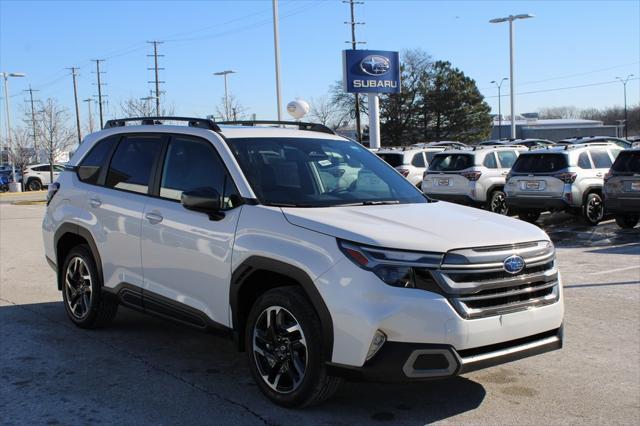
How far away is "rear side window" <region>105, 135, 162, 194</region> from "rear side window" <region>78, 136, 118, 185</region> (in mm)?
180

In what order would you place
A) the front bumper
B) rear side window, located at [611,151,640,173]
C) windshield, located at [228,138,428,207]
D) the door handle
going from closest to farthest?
the front bumper, windshield, located at [228,138,428,207], the door handle, rear side window, located at [611,151,640,173]

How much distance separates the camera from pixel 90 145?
645cm

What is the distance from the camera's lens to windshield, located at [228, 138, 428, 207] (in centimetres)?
471

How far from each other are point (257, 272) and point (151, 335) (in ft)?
7.04

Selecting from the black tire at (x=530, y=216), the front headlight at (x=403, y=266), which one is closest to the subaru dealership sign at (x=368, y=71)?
the black tire at (x=530, y=216)

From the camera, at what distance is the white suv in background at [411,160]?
1991 centimetres

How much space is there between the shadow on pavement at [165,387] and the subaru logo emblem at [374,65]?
24.5 meters

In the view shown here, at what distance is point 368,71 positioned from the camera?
1160 inches

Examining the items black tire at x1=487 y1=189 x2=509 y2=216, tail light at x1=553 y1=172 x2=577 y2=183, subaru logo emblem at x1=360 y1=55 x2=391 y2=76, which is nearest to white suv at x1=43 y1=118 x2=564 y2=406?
tail light at x1=553 y1=172 x2=577 y2=183

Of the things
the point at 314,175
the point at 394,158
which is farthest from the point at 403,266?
the point at 394,158

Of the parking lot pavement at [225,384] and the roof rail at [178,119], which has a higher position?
the roof rail at [178,119]

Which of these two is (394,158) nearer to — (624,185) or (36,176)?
(624,185)

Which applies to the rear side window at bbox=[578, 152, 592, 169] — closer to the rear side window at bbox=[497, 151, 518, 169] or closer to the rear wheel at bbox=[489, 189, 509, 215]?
the rear wheel at bbox=[489, 189, 509, 215]

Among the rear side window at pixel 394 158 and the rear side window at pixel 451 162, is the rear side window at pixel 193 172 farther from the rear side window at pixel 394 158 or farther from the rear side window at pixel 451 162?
Answer: the rear side window at pixel 394 158
